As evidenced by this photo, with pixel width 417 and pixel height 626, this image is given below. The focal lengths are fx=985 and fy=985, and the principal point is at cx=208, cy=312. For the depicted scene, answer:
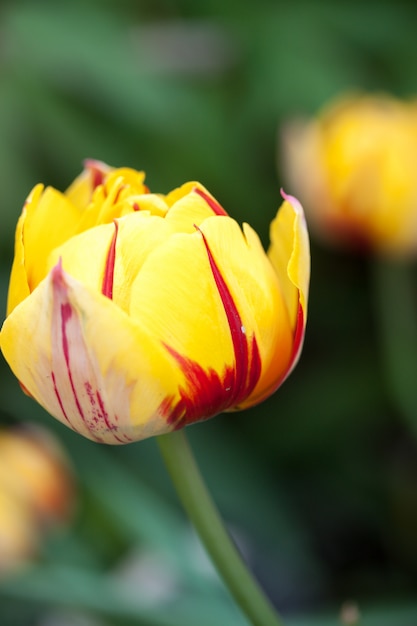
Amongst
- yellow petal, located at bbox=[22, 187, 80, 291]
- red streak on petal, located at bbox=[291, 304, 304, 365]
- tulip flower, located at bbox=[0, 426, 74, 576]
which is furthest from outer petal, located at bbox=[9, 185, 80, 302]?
tulip flower, located at bbox=[0, 426, 74, 576]

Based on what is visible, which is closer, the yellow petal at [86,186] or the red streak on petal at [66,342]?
the red streak on petal at [66,342]

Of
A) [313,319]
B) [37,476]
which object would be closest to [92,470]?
[37,476]

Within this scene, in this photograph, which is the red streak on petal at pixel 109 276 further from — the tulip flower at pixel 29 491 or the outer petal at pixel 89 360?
the tulip flower at pixel 29 491

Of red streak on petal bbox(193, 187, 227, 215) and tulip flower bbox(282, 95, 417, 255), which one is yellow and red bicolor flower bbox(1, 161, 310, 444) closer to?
red streak on petal bbox(193, 187, 227, 215)

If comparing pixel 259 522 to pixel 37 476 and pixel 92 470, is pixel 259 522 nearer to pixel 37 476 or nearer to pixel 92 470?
pixel 92 470

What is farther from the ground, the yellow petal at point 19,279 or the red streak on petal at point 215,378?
the yellow petal at point 19,279

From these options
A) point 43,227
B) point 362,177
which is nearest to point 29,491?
point 362,177

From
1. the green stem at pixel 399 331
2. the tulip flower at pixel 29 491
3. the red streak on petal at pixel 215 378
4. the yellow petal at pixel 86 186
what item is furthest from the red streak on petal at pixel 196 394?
the green stem at pixel 399 331

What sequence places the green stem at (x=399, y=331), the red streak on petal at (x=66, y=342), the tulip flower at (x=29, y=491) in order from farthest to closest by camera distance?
the green stem at (x=399, y=331)
the tulip flower at (x=29, y=491)
the red streak on petal at (x=66, y=342)
